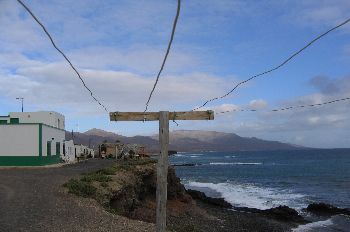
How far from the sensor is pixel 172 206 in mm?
29062

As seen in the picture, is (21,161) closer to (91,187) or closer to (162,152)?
(91,187)

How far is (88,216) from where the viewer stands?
50.9 feet

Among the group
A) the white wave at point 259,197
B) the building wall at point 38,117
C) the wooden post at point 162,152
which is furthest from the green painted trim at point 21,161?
the wooden post at point 162,152

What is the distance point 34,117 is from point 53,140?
785 centimetres

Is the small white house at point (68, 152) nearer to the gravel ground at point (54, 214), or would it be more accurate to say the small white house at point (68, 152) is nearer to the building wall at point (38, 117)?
the building wall at point (38, 117)

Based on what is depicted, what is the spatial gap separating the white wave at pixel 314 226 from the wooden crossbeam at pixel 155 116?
65.8ft

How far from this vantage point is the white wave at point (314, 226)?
2915 cm

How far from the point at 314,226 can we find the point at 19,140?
79.3ft

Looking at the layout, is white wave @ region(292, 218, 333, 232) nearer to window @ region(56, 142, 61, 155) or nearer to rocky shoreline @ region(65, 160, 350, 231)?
rocky shoreline @ region(65, 160, 350, 231)

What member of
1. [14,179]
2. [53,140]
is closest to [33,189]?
[14,179]

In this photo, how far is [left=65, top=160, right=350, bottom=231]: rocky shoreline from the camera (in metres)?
20.3

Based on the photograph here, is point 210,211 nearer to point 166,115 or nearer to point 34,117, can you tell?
point 166,115

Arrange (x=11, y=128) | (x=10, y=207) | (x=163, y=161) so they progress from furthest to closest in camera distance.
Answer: (x=11, y=128) < (x=10, y=207) < (x=163, y=161)

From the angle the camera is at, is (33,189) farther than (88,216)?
Yes
